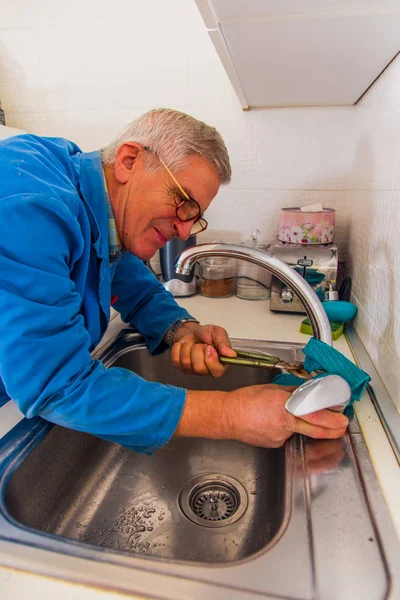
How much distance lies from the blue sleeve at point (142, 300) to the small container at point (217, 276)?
307 mm

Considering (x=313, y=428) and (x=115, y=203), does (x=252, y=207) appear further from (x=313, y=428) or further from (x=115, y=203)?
(x=313, y=428)

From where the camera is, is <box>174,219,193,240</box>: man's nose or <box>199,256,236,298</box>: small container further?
<box>199,256,236,298</box>: small container

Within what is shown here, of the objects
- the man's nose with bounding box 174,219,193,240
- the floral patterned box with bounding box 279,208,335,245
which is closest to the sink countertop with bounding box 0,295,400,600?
the floral patterned box with bounding box 279,208,335,245

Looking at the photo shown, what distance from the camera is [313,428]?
0.56 meters

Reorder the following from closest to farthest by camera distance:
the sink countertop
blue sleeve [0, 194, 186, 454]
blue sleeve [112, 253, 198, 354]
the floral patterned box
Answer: the sink countertop → blue sleeve [0, 194, 186, 454] → blue sleeve [112, 253, 198, 354] → the floral patterned box

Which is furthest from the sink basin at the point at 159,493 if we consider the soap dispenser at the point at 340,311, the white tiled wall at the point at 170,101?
the white tiled wall at the point at 170,101

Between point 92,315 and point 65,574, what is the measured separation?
403 mm

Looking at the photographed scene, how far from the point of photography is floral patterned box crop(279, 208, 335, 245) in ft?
3.67

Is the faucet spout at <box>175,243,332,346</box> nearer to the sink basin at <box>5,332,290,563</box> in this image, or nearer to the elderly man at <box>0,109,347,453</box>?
the elderly man at <box>0,109,347,453</box>

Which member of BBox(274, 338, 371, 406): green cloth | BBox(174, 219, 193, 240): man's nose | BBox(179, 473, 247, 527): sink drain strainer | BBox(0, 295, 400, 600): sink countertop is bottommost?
BBox(179, 473, 247, 527): sink drain strainer

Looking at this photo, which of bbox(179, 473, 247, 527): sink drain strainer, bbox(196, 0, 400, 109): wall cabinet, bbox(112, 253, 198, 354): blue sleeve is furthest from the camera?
bbox(112, 253, 198, 354): blue sleeve

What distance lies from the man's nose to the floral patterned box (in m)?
0.48

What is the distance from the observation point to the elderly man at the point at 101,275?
0.49 metres

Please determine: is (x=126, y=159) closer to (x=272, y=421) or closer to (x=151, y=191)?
(x=151, y=191)
